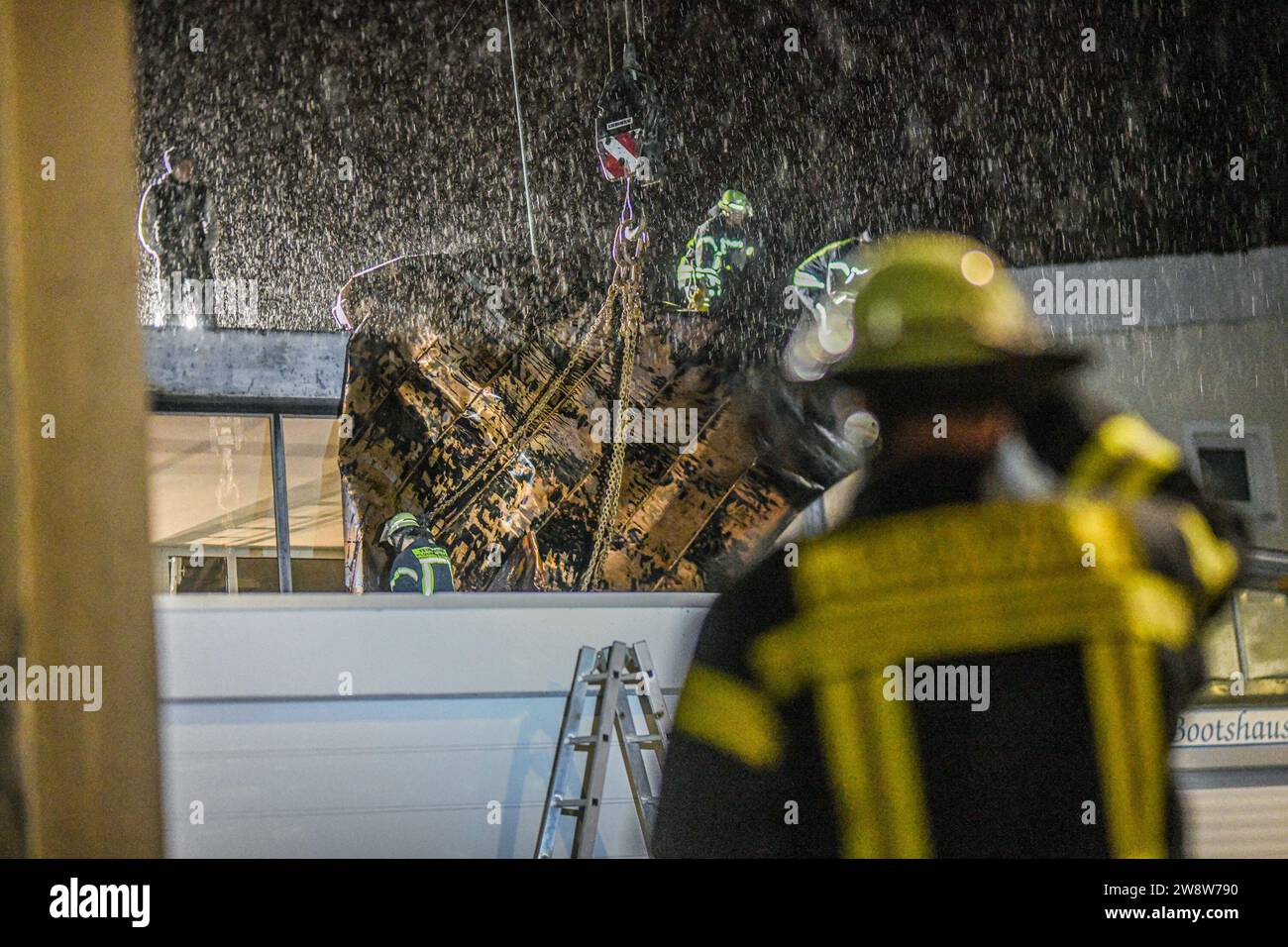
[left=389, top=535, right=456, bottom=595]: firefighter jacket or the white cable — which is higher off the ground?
the white cable

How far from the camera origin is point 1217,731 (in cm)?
237

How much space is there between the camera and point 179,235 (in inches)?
138

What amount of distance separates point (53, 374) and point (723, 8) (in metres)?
2.54

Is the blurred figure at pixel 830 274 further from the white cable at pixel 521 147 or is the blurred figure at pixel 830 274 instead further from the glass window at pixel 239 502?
the glass window at pixel 239 502

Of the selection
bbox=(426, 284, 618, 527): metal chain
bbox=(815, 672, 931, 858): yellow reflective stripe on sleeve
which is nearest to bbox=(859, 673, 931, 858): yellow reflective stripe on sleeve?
bbox=(815, 672, 931, 858): yellow reflective stripe on sleeve

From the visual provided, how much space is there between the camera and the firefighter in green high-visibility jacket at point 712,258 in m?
3.86

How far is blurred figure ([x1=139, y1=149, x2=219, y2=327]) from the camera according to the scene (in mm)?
3377

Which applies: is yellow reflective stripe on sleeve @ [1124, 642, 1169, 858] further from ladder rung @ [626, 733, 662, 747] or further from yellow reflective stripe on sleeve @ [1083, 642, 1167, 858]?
ladder rung @ [626, 733, 662, 747]

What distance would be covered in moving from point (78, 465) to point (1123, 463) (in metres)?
1.10

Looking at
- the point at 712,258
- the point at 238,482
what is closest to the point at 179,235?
the point at 238,482

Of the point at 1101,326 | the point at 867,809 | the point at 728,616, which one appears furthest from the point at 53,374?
the point at 1101,326

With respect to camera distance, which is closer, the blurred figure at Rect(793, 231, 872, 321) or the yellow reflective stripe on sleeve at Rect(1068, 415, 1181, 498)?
the yellow reflective stripe on sleeve at Rect(1068, 415, 1181, 498)

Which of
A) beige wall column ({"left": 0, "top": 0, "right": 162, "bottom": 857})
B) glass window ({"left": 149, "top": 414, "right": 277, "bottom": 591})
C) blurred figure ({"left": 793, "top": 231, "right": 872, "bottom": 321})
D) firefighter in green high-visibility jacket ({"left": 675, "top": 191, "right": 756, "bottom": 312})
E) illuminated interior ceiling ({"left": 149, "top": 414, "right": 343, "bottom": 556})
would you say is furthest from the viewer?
firefighter in green high-visibility jacket ({"left": 675, "top": 191, "right": 756, "bottom": 312})

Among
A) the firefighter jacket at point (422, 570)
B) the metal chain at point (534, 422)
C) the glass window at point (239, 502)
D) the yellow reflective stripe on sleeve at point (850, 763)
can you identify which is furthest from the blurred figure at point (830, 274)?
the yellow reflective stripe on sleeve at point (850, 763)
